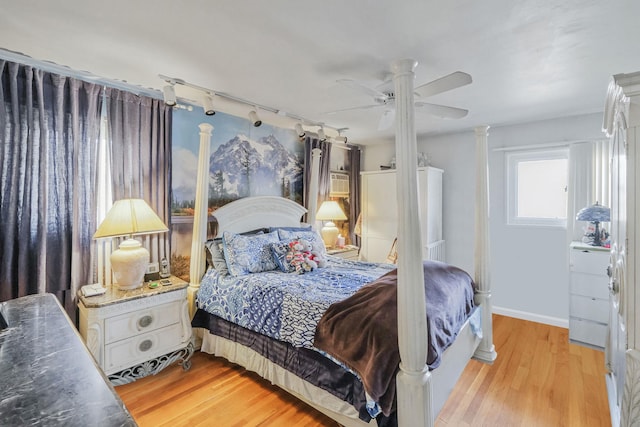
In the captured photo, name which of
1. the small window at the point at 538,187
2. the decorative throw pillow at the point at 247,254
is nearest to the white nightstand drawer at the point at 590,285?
the small window at the point at 538,187

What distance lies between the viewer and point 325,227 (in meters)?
4.29

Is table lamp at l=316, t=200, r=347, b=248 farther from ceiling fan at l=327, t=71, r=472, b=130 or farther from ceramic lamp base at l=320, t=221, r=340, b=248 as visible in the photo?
ceiling fan at l=327, t=71, r=472, b=130

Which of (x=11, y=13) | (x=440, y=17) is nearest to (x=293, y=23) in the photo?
(x=440, y=17)

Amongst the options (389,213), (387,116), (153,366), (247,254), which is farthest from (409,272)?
(389,213)

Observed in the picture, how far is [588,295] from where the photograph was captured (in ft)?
9.56

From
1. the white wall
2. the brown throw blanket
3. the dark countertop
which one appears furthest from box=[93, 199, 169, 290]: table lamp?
the white wall

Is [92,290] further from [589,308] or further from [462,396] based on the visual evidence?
[589,308]

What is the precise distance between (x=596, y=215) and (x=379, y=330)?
8.99 feet

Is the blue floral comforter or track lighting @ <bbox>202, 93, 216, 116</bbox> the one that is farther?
track lighting @ <bbox>202, 93, 216, 116</bbox>

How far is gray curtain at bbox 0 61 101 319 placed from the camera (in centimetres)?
199

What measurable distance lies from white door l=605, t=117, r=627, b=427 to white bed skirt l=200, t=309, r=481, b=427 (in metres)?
0.78

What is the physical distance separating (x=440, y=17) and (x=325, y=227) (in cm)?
309

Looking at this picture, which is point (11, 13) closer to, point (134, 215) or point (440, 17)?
point (134, 215)

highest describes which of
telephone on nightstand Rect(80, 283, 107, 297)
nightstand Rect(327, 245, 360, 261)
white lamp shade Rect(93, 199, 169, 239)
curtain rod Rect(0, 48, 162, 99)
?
curtain rod Rect(0, 48, 162, 99)
